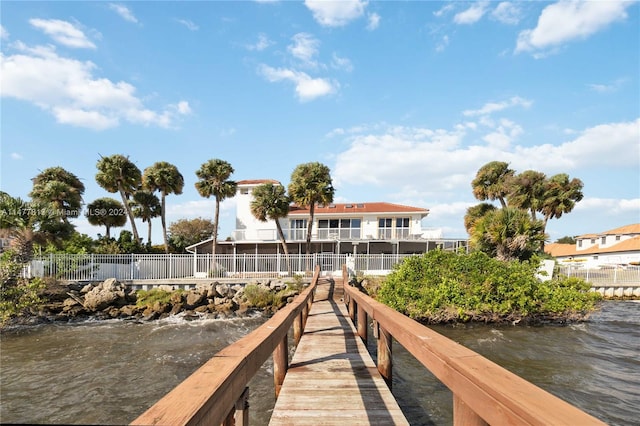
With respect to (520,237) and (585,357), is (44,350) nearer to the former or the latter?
(585,357)

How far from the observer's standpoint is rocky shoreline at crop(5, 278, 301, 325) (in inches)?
663

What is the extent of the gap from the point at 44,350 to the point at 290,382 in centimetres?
1250

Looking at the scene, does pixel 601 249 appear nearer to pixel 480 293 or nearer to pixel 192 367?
pixel 480 293

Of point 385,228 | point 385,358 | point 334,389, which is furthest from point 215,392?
point 385,228

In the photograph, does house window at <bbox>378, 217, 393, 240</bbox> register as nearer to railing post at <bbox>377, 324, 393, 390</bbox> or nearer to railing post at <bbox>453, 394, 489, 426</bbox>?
railing post at <bbox>377, 324, 393, 390</bbox>

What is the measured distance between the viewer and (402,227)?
96.4ft

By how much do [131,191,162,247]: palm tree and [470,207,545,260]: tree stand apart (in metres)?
32.6

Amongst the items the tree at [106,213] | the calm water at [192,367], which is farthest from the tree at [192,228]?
the calm water at [192,367]

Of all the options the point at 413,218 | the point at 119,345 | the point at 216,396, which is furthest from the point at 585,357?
the point at 413,218

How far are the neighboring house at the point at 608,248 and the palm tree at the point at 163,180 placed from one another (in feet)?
125

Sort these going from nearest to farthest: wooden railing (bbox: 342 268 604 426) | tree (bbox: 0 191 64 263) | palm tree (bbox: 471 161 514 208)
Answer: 1. wooden railing (bbox: 342 268 604 426)
2. tree (bbox: 0 191 64 263)
3. palm tree (bbox: 471 161 514 208)

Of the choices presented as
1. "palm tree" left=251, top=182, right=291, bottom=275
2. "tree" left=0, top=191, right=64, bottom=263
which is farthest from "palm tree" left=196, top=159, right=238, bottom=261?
"tree" left=0, top=191, right=64, bottom=263

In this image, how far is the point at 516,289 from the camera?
42.0 feet

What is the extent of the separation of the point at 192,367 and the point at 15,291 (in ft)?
38.6
